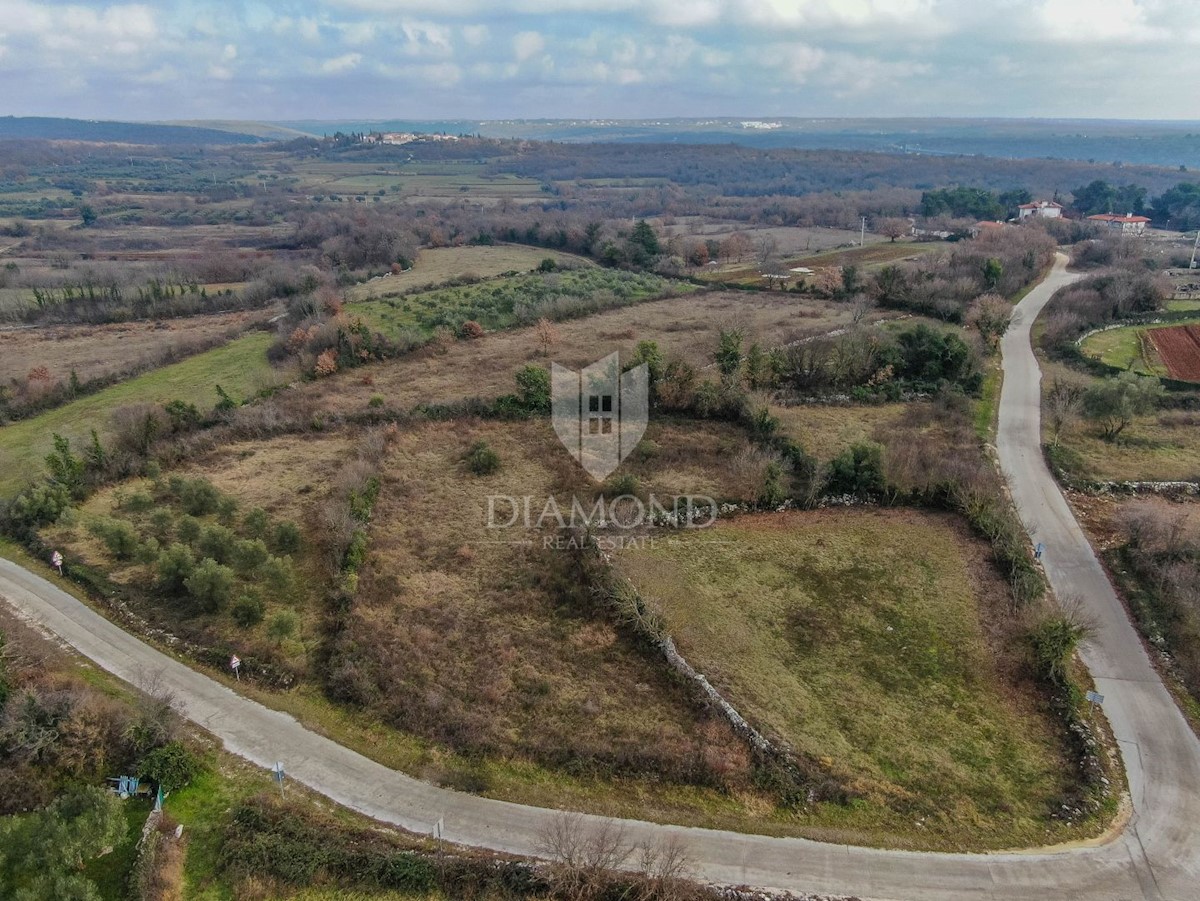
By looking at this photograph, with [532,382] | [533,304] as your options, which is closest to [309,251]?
[533,304]

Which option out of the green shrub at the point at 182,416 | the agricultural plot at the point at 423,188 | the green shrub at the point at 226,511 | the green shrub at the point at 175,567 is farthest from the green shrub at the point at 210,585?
the agricultural plot at the point at 423,188

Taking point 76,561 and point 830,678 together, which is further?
point 76,561

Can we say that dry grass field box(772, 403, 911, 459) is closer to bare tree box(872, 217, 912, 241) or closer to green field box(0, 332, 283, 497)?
green field box(0, 332, 283, 497)

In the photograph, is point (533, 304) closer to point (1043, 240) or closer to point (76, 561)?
point (76, 561)

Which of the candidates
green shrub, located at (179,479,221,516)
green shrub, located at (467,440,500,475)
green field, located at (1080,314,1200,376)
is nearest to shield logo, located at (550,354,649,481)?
green shrub, located at (467,440,500,475)

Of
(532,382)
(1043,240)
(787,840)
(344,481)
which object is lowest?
(787,840)

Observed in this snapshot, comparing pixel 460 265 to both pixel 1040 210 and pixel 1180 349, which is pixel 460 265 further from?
pixel 1040 210

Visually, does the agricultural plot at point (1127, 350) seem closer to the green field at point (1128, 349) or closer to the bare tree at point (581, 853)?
the green field at point (1128, 349)
